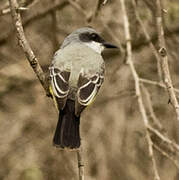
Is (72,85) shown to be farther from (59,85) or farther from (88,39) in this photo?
(88,39)

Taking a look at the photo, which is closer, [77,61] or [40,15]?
[77,61]

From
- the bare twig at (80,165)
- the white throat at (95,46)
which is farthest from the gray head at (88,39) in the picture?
the bare twig at (80,165)

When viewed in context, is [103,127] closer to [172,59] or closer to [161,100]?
[161,100]

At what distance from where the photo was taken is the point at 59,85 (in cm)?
429

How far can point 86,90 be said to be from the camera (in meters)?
4.36

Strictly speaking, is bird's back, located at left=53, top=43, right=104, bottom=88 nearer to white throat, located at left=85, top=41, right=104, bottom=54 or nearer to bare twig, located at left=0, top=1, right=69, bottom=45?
white throat, located at left=85, top=41, right=104, bottom=54

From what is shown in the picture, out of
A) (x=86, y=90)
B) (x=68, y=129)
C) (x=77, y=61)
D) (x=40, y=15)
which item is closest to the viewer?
(x=68, y=129)

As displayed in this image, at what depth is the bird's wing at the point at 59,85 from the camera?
420 centimetres

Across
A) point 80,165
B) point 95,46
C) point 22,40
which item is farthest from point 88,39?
point 80,165

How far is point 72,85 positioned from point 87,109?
2.31m

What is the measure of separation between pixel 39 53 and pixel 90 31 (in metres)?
1.46

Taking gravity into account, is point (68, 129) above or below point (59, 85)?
below

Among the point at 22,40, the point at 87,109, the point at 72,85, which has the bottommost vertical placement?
the point at 87,109

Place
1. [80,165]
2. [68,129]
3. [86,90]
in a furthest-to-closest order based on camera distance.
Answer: [86,90]
[68,129]
[80,165]
